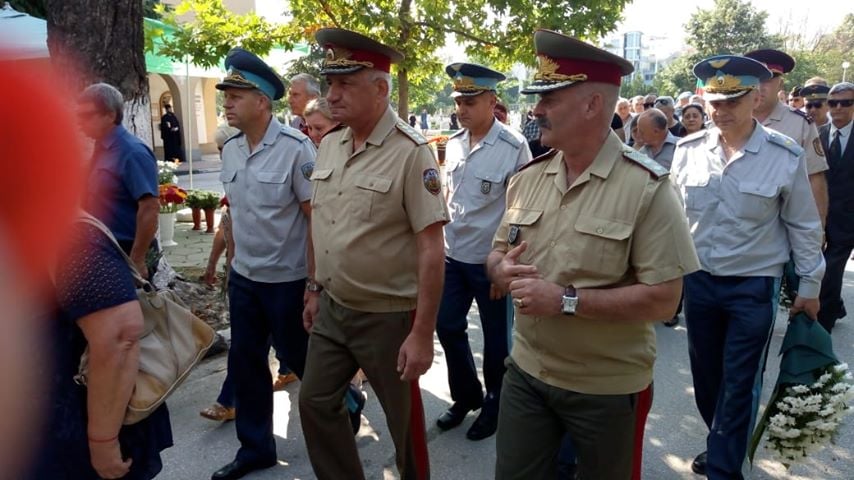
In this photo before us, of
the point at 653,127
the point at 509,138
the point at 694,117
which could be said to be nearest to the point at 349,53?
the point at 509,138

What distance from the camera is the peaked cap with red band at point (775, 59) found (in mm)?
4242

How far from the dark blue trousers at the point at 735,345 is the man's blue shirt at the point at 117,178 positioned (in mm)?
Result: 2936

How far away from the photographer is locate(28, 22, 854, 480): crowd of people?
206 centimetres

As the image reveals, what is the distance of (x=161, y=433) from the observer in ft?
6.92

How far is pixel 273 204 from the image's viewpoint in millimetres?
3404

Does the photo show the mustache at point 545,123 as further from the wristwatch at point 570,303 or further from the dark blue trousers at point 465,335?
the dark blue trousers at point 465,335

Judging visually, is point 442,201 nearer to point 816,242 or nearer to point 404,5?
point 816,242

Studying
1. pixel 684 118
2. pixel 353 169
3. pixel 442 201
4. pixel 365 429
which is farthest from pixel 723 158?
pixel 684 118

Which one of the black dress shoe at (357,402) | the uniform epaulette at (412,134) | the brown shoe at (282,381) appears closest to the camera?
the uniform epaulette at (412,134)

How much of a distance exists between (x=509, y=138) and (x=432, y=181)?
1.49 metres

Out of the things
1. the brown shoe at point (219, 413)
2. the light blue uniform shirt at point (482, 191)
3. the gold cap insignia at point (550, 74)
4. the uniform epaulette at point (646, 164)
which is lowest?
the brown shoe at point (219, 413)

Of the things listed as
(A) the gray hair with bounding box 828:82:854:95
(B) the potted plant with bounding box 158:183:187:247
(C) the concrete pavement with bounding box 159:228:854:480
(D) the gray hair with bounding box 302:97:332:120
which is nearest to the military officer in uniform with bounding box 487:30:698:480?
(C) the concrete pavement with bounding box 159:228:854:480

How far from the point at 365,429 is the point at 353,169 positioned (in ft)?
5.95

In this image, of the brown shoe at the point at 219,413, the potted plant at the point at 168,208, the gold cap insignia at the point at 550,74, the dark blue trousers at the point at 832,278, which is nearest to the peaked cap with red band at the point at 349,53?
the gold cap insignia at the point at 550,74
